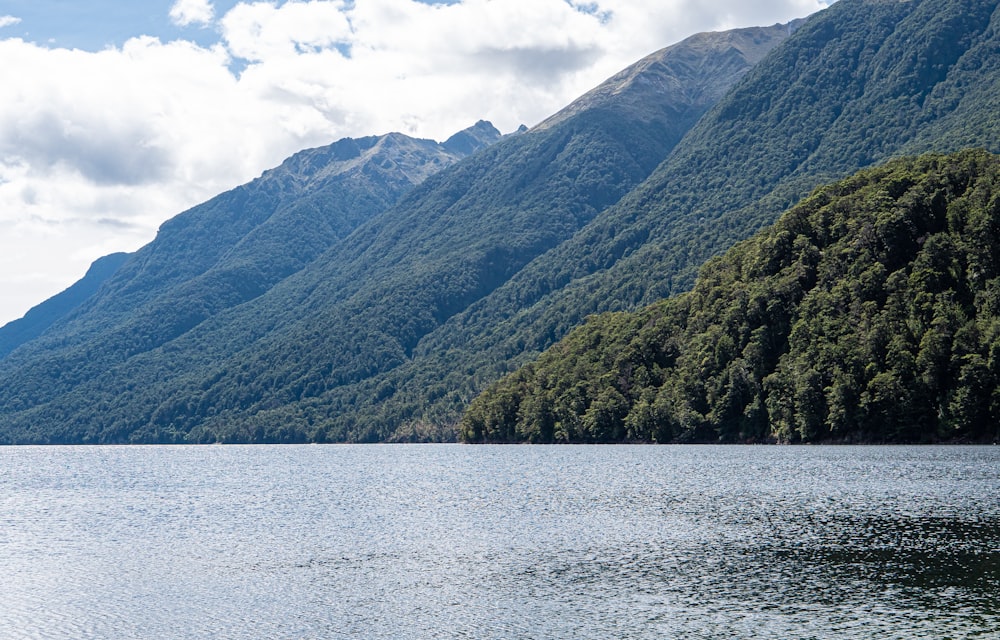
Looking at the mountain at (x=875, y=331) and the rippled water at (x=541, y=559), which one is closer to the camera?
the rippled water at (x=541, y=559)

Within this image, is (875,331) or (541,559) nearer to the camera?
(541,559)

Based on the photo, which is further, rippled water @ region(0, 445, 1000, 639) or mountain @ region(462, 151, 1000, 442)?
mountain @ region(462, 151, 1000, 442)

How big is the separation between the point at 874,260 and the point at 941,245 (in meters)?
14.5

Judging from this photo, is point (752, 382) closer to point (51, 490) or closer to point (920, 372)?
point (920, 372)

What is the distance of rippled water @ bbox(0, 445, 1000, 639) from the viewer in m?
47.9

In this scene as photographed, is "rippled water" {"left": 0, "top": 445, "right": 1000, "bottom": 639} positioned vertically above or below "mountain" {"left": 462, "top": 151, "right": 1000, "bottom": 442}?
below

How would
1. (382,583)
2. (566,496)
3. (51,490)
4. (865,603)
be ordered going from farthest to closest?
(51,490) → (566,496) → (382,583) → (865,603)

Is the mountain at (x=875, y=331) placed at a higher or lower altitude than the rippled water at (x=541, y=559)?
higher

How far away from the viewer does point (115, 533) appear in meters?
88.8

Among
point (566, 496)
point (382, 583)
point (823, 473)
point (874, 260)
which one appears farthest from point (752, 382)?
point (382, 583)

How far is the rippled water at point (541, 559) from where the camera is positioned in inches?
1885

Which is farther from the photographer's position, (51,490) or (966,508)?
(51,490)

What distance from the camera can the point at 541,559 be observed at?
65000 mm

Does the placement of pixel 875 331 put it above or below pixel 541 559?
above
